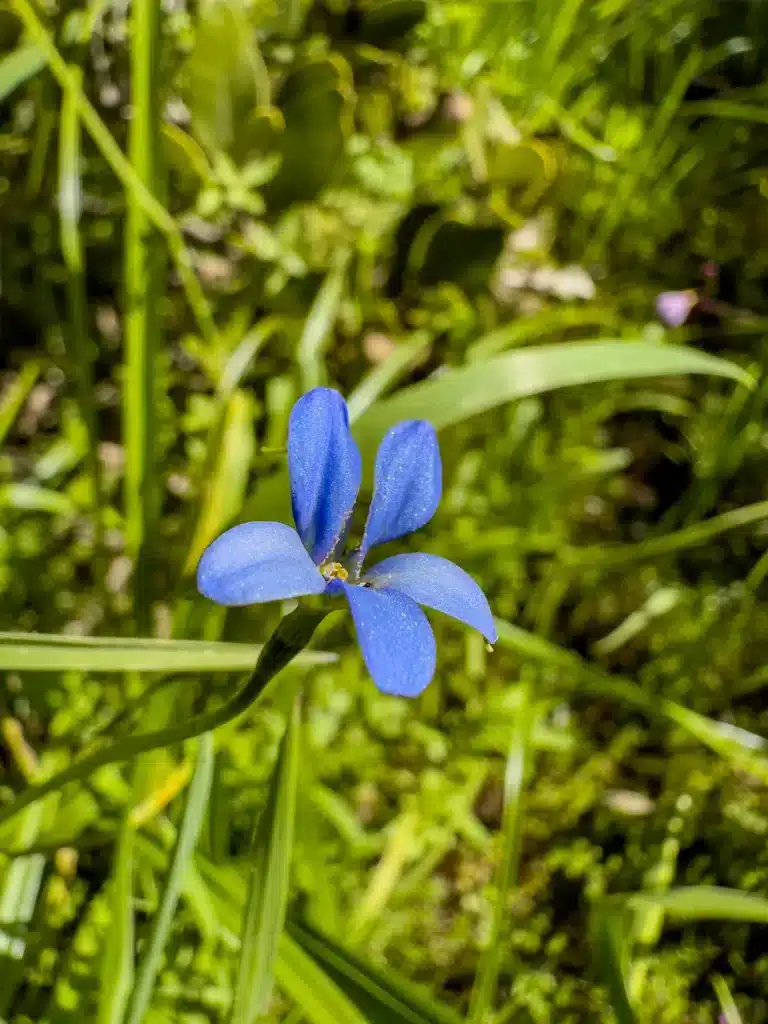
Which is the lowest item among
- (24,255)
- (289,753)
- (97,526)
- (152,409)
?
(289,753)

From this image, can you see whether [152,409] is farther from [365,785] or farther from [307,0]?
[307,0]

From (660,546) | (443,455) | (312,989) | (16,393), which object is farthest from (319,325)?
(312,989)

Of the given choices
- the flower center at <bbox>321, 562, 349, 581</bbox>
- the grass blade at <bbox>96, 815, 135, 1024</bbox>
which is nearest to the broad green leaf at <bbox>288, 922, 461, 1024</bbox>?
the grass blade at <bbox>96, 815, 135, 1024</bbox>

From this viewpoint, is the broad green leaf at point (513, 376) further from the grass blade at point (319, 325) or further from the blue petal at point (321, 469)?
the blue petal at point (321, 469)

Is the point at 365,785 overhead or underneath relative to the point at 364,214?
underneath

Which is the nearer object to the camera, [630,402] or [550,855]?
[550,855]

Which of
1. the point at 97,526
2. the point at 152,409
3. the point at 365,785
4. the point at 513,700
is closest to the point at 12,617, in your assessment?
the point at 97,526

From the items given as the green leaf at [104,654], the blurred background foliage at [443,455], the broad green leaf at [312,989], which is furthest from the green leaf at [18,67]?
the broad green leaf at [312,989]
